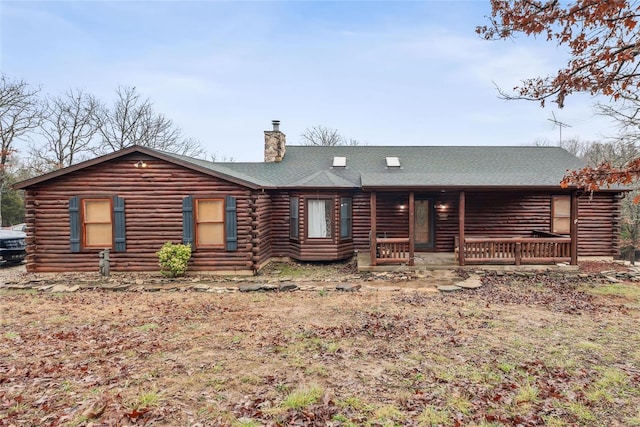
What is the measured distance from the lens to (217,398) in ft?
12.6

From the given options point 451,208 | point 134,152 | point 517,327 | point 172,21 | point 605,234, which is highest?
point 172,21

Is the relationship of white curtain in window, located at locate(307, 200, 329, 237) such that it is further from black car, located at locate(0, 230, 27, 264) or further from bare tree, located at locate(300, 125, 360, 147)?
bare tree, located at locate(300, 125, 360, 147)

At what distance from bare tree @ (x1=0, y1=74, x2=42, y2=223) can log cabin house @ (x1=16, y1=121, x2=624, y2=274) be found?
1729cm

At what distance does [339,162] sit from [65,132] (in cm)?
2631

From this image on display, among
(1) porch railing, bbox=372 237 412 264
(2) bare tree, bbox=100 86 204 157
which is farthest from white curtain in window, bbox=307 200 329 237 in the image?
(2) bare tree, bbox=100 86 204 157

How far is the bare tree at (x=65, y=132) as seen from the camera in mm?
27344

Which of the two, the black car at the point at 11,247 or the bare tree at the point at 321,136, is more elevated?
the bare tree at the point at 321,136

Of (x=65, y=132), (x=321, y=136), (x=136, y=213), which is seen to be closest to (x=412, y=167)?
(x=136, y=213)

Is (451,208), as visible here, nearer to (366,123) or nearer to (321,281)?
(321,281)

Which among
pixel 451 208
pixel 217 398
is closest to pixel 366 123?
pixel 451 208

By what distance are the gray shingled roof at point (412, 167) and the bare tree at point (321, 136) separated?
80.0 ft

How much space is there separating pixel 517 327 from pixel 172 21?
2095 cm

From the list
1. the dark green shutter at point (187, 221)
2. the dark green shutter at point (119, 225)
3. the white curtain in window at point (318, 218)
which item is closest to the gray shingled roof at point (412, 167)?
the white curtain in window at point (318, 218)

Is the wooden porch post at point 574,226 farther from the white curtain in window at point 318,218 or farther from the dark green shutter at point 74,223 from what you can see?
the dark green shutter at point 74,223
